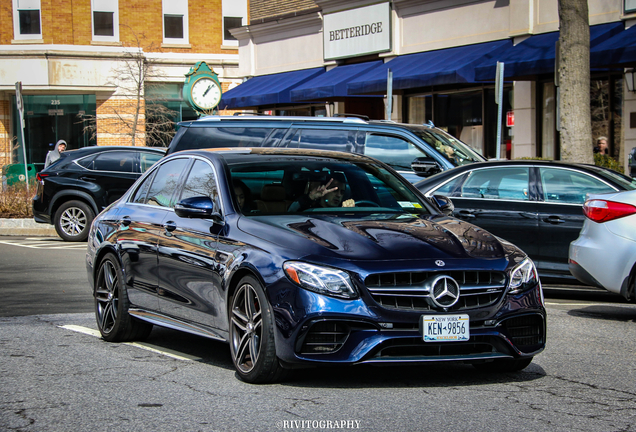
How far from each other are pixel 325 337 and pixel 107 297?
2.91m

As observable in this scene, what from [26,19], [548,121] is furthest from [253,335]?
[26,19]

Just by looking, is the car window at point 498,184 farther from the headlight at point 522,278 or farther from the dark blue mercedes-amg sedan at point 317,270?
the headlight at point 522,278

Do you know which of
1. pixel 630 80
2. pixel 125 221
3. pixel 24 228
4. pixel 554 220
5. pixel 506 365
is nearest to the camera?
pixel 506 365

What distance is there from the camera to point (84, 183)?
17.4 metres

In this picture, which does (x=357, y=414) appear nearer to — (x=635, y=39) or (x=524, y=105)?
(x=635, y=39)

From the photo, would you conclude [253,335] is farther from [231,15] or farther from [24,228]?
[231,15]

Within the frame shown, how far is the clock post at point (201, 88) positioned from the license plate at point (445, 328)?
21.8 meters

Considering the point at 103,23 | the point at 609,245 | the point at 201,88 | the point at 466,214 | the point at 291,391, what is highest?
the point at 103,23

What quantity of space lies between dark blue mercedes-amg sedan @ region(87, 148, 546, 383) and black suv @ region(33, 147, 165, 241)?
33.9 feet

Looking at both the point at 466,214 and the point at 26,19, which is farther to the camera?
the point at 26,19

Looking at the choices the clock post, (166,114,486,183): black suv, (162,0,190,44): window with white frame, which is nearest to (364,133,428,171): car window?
(166,114,486,183): black suv

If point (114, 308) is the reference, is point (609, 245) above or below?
above

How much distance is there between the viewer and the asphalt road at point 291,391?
4840 millimetres

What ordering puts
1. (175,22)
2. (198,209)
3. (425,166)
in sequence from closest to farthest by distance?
1. (198,209)
2. (425,166)
3. (175,22)
